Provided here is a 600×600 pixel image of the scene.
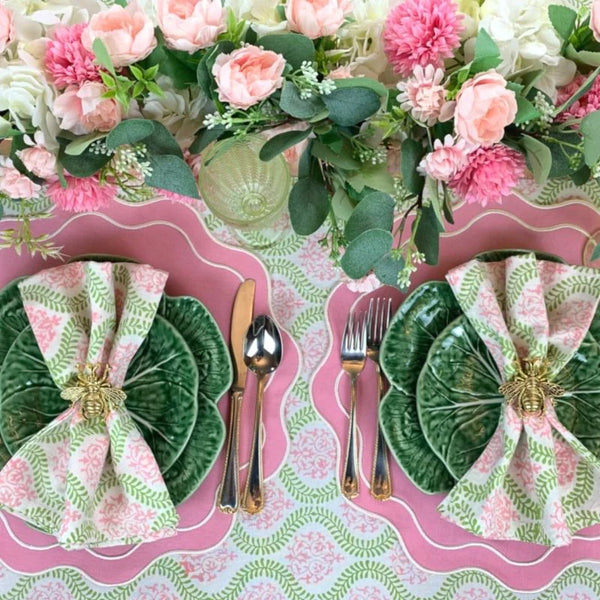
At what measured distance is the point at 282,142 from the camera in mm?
624

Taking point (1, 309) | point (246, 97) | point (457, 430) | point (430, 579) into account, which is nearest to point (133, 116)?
point (246, 97)

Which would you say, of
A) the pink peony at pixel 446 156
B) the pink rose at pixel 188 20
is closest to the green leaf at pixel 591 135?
the pink peony at pixel 446 156

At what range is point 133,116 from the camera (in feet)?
2.13

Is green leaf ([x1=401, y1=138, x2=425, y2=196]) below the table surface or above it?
above

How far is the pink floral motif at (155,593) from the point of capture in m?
0.80

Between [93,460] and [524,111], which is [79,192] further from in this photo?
[524,111]

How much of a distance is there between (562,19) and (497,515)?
522 millimetres

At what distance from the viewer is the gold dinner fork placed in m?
0.80

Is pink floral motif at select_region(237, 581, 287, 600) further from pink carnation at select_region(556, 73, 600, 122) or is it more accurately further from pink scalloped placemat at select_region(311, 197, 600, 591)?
pink carnation at select_region(556, 73, 600, 122)

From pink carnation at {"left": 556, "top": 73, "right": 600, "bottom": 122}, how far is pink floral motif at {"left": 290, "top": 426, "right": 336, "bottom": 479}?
447 mm

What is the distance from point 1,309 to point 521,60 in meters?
0.64

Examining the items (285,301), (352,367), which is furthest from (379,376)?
(285,301)

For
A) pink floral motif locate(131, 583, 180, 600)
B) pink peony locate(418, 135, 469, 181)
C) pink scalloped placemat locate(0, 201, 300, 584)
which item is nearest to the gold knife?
pink scalloped placemat locate(0, 201, 300, 584)

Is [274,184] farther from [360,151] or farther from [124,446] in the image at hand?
[124,446]
